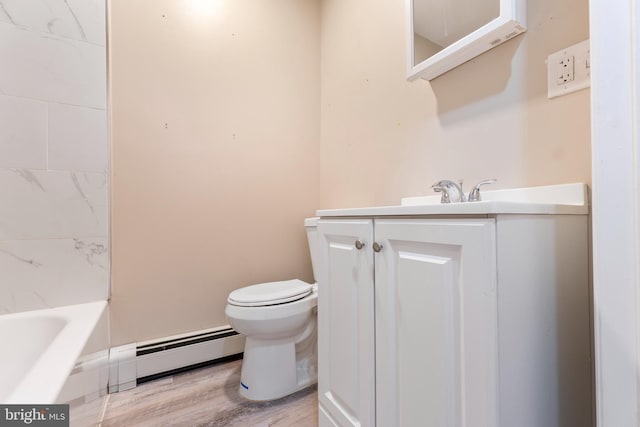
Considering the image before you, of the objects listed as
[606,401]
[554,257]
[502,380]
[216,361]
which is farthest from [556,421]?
[216,361]

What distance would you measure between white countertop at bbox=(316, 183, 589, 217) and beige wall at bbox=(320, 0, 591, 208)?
0.13ft

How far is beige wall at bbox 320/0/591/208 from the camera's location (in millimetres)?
763

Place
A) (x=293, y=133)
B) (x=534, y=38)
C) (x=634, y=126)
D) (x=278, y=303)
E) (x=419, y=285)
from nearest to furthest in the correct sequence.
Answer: (x=634, y=126) → (x=419, y=285) → (x=534, y=38) → (x=278, y=303) → (x=293, y=133)

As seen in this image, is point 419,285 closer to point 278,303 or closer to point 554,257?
point 554,257

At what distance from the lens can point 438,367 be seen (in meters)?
0.59

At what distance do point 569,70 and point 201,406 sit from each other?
65.6 inches

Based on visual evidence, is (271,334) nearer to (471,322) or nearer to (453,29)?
(471,322)

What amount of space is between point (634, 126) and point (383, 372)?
0.72 metres

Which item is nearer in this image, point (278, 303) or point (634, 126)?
point (634, 126)

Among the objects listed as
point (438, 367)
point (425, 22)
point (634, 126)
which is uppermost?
point (425, 22)

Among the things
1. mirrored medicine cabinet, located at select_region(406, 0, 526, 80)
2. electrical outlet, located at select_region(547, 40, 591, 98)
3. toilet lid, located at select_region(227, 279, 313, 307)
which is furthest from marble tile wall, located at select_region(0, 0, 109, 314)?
electrical outlet, located at select_region(547, 40, 591, 98)

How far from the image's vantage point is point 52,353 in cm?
71

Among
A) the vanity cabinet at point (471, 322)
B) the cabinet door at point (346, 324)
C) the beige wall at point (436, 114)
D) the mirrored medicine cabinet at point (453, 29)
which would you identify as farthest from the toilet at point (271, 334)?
the mirrored medicine cabinet at point (453, 29)

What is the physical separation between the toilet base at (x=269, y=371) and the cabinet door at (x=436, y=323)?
60 cm
